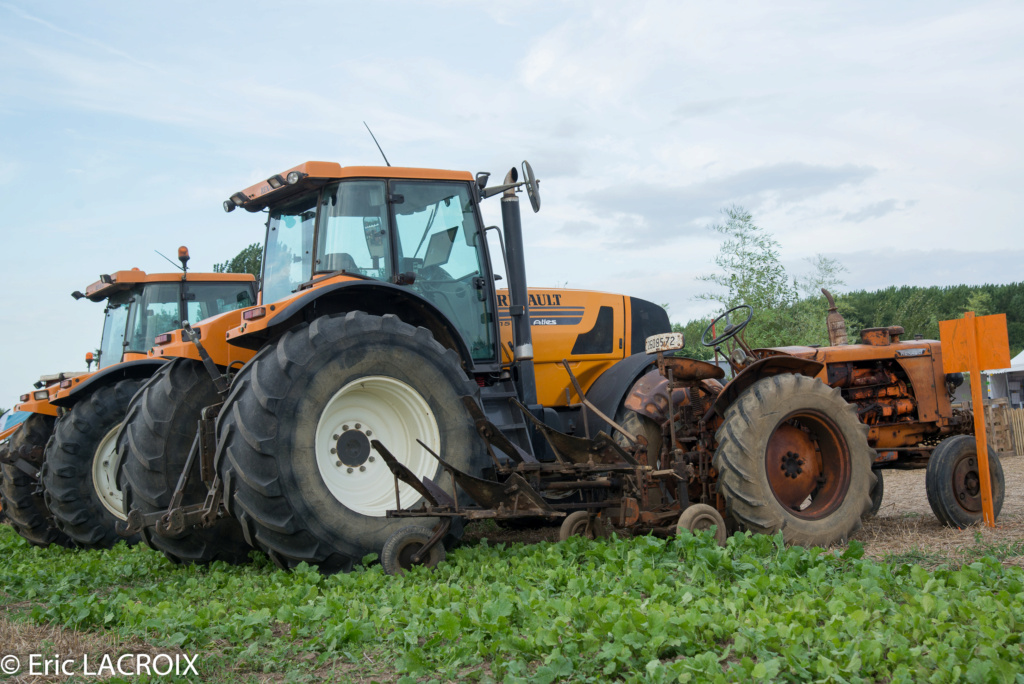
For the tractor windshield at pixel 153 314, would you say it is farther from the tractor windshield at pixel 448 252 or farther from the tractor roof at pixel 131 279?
the tractor windshield at pixel 448 252

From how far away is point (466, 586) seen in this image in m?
4.49

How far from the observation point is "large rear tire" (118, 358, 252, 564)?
604 cm

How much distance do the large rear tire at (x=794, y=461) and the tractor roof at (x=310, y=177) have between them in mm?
2783

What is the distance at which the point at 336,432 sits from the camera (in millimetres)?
5363

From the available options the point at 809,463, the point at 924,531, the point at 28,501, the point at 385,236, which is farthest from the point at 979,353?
the point at 28,501

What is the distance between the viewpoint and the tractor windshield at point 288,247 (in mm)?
6402

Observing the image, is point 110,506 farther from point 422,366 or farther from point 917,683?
point 917,683


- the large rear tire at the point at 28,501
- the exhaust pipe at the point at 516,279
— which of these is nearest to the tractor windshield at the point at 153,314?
the large rear tire at the point at 28,501

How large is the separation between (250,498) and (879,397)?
508 centimetres

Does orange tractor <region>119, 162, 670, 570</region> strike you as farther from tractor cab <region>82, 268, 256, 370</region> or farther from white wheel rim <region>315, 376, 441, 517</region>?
tractor cab <region>82, 268, 256, 370</region>

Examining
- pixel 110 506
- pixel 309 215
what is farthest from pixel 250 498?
pixel 110 506

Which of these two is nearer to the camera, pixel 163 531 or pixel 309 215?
pixel 163 531

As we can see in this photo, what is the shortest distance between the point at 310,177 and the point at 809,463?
4.04 meters

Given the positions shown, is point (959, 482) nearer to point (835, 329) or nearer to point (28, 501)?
point (835, 329)
